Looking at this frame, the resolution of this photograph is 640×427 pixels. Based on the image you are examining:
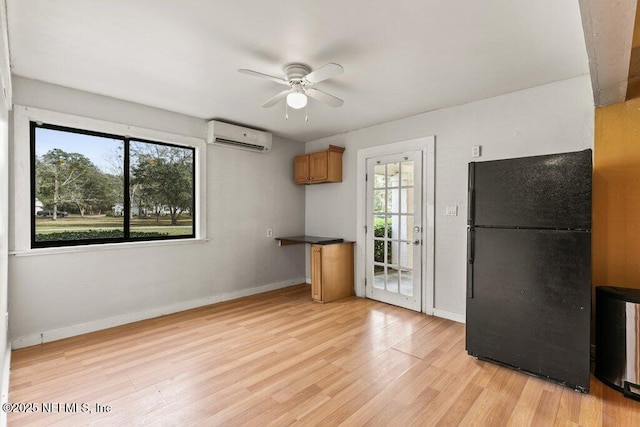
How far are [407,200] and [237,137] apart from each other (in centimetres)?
251

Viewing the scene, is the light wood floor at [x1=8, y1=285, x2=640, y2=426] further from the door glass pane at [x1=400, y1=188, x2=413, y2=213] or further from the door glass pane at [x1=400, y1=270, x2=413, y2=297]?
the door glass pane at [x1=400, y1=188, x2=413, y2=213]

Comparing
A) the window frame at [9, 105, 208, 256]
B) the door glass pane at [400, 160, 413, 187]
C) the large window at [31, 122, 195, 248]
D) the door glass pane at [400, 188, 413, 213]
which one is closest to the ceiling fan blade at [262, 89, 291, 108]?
the window frame at [9, 105, 208, 256]

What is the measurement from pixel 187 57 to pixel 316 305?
3211 millimetres

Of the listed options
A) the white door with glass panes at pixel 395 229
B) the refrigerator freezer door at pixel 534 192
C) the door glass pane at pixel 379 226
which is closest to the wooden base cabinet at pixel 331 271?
the white door with glass panes at pixel 395 229

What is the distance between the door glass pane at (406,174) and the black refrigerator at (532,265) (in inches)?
52.5

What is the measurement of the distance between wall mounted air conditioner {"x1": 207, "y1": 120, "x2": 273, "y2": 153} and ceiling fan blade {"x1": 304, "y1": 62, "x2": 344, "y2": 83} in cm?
202

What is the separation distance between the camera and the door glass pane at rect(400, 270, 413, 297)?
156 inches

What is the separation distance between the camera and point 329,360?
262 centimetres

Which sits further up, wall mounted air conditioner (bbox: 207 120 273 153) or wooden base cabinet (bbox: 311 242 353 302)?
wall mounted air conditioner (bbox: 207 120 273 153)

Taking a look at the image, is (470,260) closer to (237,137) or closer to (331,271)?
(331,271)

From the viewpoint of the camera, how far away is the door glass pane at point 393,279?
412 cm

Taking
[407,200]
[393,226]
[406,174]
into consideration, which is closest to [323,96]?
[406,174]

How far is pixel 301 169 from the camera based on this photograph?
505cm

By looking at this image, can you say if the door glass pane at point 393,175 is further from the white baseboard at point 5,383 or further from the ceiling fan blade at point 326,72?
the white baseboard at point 5,383
